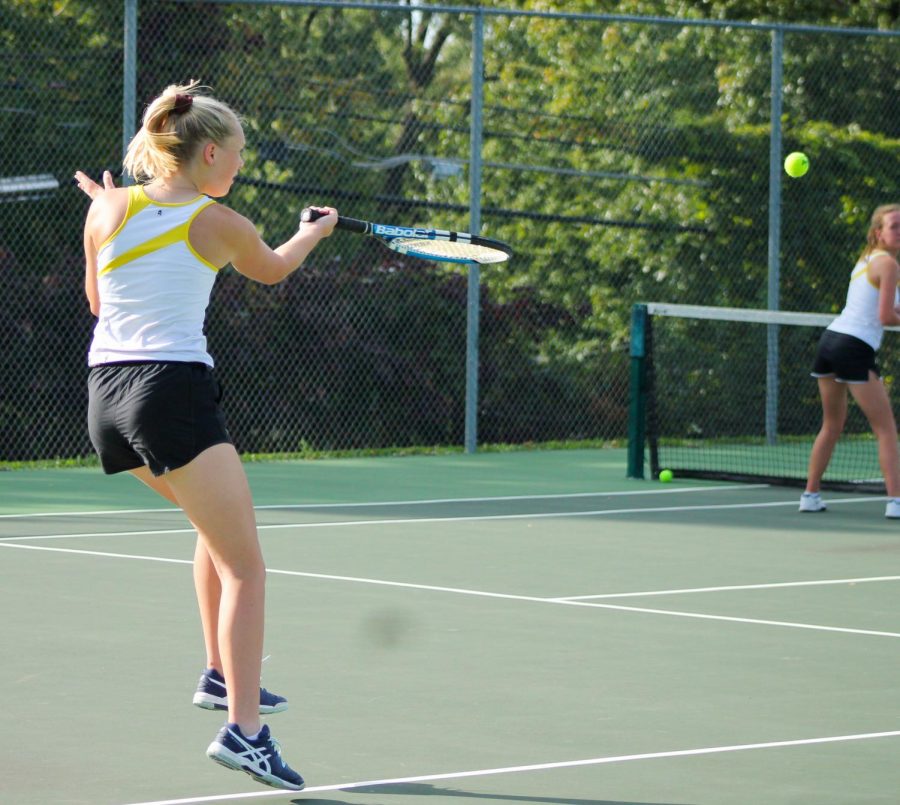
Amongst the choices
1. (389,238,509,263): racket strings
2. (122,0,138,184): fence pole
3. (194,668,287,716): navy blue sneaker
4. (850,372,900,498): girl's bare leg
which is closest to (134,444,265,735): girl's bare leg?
(194,668,287,716): navy blue sneaker

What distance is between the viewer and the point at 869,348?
1041 cm

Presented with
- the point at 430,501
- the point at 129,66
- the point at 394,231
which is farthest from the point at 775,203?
the point at 394,231

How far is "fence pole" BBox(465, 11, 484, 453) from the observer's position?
13.7 meters

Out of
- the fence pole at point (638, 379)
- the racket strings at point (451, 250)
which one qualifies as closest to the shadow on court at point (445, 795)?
the racket strings at point (451, 250)

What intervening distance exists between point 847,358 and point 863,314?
28 centimetres

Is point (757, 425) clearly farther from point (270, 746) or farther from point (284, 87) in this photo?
point (270, 746)

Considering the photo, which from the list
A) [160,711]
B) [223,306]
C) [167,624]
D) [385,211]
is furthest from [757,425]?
[160,711]

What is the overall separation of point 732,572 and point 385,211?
639 cm

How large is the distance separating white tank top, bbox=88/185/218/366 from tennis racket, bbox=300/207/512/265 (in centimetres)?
99

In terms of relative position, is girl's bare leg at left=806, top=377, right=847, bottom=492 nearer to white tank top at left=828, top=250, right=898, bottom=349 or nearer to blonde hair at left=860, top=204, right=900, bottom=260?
white tank top at left=828, top=250, right=898, bottom=349

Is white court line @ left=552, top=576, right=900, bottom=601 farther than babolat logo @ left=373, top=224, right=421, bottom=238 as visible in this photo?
Yes

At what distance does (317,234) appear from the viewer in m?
4.88

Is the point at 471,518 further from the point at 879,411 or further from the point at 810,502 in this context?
the point at 879,411

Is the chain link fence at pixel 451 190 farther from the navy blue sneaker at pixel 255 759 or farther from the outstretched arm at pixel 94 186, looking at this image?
the navy blue sneaker at pixel 255 759
